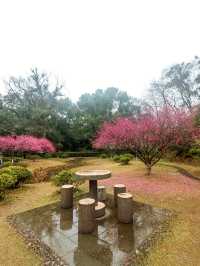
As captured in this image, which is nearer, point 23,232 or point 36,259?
point 36,259

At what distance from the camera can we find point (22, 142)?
18984mm

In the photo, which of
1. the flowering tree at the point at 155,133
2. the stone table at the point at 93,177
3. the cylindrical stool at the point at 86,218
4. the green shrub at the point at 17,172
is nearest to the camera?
the cylindrical stool at the point at 86,218

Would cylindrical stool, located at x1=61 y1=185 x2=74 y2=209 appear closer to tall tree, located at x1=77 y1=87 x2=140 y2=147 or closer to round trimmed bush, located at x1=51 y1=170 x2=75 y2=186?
round trimmed bush, located at x1=51 y1=170 x2=75 y2=186

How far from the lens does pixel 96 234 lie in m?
4.18

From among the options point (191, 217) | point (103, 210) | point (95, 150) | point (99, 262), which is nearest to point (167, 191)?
point (191, 217)

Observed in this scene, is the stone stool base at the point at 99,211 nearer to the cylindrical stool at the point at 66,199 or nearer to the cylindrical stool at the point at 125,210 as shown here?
the cylindrical stool at the point at 125,210

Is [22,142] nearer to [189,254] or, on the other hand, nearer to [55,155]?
[55,155]

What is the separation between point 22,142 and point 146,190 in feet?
49.3

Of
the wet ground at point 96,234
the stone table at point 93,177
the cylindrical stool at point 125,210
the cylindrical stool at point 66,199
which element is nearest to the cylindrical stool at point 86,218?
the wet ground at point 96,234

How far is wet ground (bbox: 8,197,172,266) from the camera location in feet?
11.3

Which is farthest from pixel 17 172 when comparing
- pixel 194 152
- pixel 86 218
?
pixel 194 152

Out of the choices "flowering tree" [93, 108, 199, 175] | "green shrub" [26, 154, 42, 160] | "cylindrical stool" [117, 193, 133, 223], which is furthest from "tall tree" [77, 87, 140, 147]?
"cylindrical stool" [117, 193, 133, 223]

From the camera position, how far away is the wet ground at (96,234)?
3439 millimetres

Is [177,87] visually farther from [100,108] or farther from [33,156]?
[33,156]
